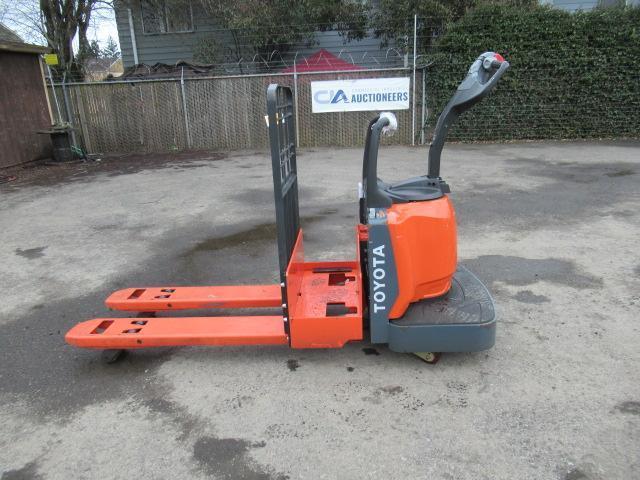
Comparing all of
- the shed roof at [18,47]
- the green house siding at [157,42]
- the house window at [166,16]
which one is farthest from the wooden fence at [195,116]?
the green house siding at [157,42]

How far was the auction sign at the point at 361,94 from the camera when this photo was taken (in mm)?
13289

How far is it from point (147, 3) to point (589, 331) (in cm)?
1812

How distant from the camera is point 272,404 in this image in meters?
3.01

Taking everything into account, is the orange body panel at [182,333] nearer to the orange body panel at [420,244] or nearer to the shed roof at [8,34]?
the orange body panel at [420,244]

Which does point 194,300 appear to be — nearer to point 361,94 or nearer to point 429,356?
point 429,356

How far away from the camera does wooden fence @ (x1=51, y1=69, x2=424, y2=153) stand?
1384cm

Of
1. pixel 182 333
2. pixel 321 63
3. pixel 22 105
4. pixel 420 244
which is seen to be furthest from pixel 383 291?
pixel 321 63

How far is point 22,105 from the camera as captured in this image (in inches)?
494

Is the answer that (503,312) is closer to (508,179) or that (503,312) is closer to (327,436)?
(327,436)

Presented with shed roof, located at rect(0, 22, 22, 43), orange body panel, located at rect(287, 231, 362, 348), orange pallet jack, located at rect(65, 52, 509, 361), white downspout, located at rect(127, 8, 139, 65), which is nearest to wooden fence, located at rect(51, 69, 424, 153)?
shed roof, located at rect(0, 22, 22, 43)

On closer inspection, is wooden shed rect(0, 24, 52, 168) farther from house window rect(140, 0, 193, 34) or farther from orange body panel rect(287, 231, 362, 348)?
orange body panel rect(287, 231, 362, 348)

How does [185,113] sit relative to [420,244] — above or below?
above

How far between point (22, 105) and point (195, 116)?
14.2 ft

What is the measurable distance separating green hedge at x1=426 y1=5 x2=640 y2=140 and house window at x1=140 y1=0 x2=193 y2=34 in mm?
9053
